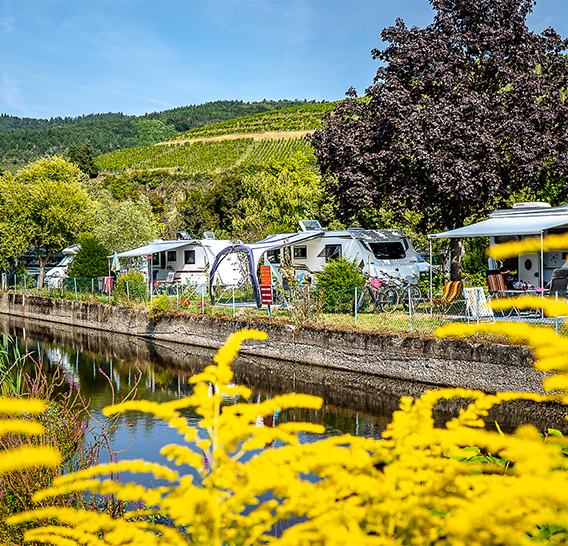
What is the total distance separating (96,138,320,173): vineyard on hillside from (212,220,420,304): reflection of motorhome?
46442 mm

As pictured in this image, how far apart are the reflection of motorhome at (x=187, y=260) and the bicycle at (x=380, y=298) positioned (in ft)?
26.1

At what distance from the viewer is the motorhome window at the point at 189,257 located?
2380 centimetres

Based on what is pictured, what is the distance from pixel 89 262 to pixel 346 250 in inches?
502

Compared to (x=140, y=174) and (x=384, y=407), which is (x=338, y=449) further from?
(x=140, y=174)

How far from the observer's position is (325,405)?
10344 mm

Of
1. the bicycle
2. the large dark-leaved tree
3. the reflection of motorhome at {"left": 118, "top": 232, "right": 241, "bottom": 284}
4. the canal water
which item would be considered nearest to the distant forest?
the reflection of motorhome at {"left": 118, "top": 232, "right": 241, "bottom": 284}

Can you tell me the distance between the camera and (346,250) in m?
17.8

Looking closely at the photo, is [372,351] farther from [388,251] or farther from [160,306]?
[160,306]

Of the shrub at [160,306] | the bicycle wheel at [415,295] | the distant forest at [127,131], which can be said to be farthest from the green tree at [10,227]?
the distant forest at [127,131]

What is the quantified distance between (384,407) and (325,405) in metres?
1.04

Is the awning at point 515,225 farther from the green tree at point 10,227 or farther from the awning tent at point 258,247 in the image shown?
the green tree at point 10,227

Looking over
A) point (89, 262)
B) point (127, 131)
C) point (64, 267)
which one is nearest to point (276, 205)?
point (89, 262)

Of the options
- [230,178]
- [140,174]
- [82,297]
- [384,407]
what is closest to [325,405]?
[384,407]

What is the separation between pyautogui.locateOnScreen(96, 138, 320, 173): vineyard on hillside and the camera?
6850 cm
